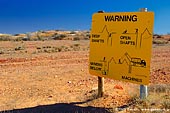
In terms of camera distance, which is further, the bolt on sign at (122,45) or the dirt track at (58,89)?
the dirt track at (58,89)

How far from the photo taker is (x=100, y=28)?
10945 millimetres

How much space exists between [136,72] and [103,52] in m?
1.42

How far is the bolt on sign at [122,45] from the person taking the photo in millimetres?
9484

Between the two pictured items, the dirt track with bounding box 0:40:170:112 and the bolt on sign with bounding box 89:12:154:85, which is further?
the dirt track with bounding box 0:40:170:112

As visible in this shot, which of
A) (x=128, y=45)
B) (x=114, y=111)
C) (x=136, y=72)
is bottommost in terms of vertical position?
(x=114, y=111)

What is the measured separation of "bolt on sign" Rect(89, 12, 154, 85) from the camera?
948 cm

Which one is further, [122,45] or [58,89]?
[58,89]

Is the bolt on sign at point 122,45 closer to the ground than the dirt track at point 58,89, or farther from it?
farther from it

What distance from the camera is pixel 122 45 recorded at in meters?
10.2

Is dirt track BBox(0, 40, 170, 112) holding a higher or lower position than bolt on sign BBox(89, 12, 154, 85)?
lower

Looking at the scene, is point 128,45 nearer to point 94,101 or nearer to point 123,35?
point 123,35

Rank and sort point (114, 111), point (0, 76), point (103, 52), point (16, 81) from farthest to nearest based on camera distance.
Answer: point (0, 76) < point (16, 81) < point (103, 52) < point (114, 111)

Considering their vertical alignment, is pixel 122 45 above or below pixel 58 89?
above

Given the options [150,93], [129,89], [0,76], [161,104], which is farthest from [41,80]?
[161,104]
